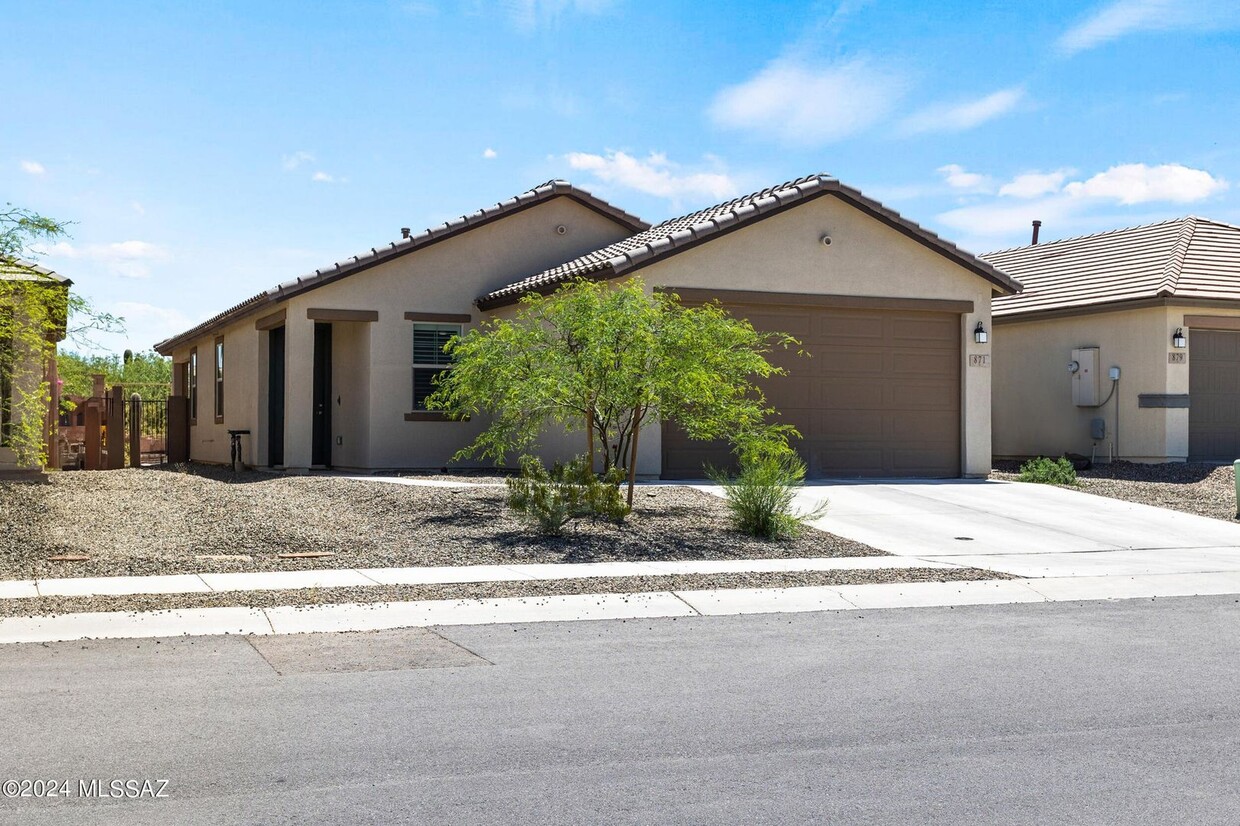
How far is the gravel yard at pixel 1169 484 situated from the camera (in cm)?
1847

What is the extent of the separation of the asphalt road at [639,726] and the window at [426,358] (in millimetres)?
12979

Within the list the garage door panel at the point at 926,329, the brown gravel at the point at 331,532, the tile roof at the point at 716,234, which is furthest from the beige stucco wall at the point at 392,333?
the garage door panel at the point at 926,329

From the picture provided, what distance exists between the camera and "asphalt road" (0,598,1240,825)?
16.8 ft

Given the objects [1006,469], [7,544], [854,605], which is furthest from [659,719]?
[1006,469]

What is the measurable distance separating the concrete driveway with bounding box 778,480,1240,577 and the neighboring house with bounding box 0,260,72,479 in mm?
9779

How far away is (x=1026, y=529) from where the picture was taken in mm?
15664

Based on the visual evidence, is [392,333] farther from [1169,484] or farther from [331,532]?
[1169,484]

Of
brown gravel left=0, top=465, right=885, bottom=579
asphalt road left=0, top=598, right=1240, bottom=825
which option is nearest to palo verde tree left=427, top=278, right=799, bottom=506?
brown gravel left=0, top=465, right=885, bottom=579

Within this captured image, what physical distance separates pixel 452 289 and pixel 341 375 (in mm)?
2705

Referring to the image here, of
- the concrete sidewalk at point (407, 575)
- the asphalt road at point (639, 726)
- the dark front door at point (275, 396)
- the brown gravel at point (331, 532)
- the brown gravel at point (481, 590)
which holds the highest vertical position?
the dark front door at point (275, 396)

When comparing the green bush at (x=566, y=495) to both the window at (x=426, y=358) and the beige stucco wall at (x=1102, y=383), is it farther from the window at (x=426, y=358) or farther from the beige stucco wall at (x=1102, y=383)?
the beige stucco wall at (x=1102, y=383)

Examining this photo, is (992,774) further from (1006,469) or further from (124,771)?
(1006,469)

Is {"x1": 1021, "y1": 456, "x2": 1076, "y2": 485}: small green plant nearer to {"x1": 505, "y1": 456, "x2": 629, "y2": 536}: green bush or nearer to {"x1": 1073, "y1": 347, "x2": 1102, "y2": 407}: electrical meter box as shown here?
{"x1": 1073, "y1": 347, "x2": 1102, "y2": 407}: electrical meter box

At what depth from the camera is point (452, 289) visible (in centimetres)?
2219
